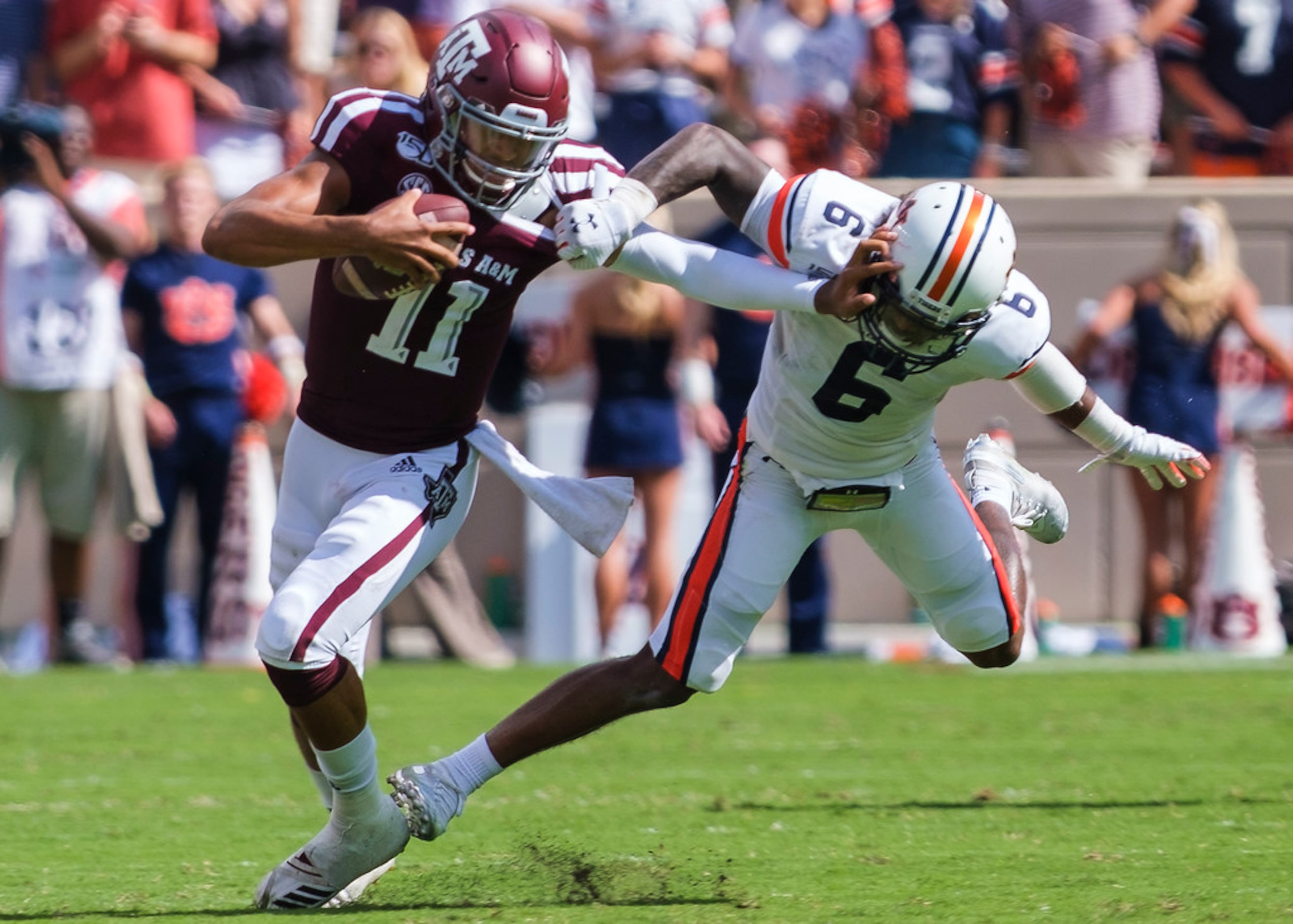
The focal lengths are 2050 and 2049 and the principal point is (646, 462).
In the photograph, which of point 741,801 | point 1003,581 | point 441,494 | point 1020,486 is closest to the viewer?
point 441,494

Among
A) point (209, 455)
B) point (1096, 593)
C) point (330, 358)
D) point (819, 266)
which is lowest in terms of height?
point (1096, 593)

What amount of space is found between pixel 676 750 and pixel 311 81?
5146mm

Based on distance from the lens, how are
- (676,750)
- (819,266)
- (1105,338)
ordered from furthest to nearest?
1. (1105,338)
2. (676,750)
3. (819,266)

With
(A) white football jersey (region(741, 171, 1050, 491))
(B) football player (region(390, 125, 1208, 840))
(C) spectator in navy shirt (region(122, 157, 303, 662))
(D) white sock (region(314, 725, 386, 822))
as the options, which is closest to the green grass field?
(D) white sock (region(314, 725, 386, 822))

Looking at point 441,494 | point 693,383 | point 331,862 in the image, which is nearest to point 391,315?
point 441,494

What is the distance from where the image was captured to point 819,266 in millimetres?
4648

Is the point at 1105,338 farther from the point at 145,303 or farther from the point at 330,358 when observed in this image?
the point at 330,358

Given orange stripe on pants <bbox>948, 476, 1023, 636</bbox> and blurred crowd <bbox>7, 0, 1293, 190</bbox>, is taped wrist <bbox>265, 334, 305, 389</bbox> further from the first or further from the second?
orange stripe on pants <bbox>948, 476, 1023, 636</bbox>

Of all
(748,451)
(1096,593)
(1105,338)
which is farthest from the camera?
(1096,593)

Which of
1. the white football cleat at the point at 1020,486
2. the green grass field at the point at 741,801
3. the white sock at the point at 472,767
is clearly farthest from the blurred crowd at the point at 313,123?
the white sock at the point at 472,767

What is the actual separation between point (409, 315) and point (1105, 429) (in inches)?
70.3

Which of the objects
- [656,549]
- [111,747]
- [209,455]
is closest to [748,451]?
[111,747]

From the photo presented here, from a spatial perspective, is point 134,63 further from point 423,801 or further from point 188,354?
point 423,801

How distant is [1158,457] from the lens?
5.21 m
